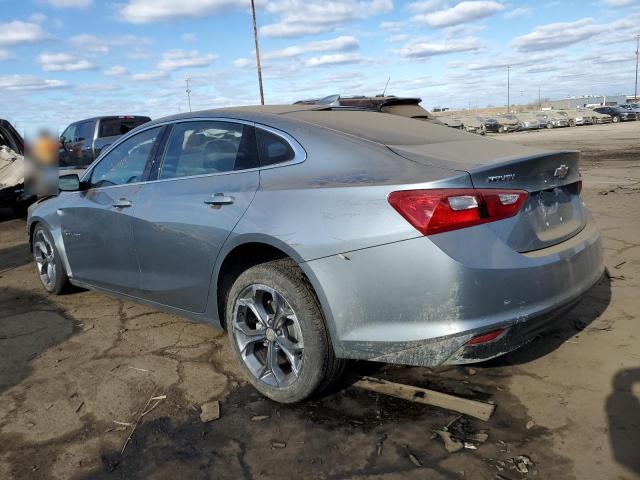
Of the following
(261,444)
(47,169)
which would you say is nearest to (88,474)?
(261,444)

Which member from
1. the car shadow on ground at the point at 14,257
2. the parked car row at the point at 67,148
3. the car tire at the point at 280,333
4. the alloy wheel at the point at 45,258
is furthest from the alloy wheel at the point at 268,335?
the parked car row at the point at 67,148

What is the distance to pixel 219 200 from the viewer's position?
3.35m

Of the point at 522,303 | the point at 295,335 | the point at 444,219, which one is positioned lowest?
the point at 295,335

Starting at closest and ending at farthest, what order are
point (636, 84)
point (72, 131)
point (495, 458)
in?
point (495, 458), point (72, 131), point (636, 84)

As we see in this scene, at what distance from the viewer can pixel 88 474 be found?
2598mm

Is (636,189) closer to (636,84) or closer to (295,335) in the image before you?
(295,335)

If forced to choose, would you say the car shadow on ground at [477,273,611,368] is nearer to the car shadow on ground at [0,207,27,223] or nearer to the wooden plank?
the wooden plank

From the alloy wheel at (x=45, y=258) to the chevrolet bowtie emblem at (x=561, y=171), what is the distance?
4296mm

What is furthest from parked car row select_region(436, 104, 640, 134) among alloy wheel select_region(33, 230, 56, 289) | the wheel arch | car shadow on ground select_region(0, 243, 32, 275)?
the wheel arch

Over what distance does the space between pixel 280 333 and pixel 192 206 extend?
1006 mm

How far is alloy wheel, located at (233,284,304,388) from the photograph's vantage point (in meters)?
3.07

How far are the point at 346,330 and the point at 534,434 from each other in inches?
40.9

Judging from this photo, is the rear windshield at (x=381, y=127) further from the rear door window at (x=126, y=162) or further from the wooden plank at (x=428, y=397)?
the wooden plank at (x=428, y=397)

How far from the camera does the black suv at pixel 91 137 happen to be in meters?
13.5
